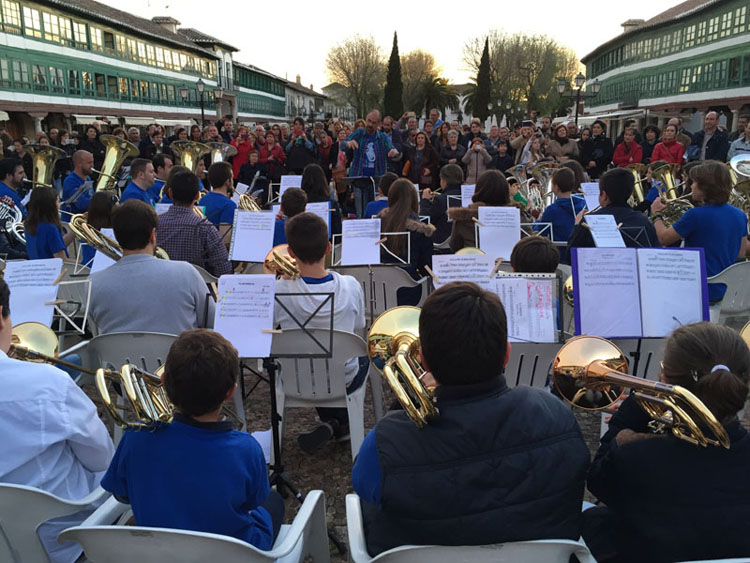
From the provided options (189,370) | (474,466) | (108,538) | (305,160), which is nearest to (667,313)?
(474,466)

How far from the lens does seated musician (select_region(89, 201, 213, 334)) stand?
3148 mm

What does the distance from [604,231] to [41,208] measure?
437 centimetres

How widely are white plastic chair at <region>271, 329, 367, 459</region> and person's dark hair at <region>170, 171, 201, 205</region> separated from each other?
2080mm

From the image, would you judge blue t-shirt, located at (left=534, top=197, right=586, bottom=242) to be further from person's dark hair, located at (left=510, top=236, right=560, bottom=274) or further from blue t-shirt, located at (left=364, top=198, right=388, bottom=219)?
person's dark hair, located at (left=510, top=236, right=560, bottom=274)

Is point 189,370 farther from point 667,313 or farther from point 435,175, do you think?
point 435,175

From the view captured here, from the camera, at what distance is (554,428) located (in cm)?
159

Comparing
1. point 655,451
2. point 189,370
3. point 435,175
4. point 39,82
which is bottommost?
point 655,451

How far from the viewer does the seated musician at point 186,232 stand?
177 inches

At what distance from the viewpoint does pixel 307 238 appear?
315 cm

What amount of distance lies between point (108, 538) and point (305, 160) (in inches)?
411

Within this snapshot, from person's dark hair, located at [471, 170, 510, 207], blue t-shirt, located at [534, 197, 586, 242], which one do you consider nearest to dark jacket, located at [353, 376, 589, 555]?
person's dark hair, located at [471, 170, 510, 207]

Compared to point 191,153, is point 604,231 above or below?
below

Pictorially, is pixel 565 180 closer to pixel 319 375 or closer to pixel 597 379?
pixel 319 375

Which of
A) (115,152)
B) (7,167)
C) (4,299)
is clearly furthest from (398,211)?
(115,152)
